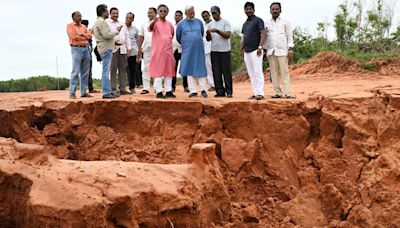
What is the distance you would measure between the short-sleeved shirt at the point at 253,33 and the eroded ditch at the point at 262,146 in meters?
1.14

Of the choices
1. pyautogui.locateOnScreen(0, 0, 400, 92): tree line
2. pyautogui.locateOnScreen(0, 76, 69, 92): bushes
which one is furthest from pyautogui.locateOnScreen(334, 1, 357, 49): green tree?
pyautogui.locateOnScreen(0, 76, 69, 92): bushes

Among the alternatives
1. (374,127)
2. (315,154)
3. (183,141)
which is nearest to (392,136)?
(374,127)

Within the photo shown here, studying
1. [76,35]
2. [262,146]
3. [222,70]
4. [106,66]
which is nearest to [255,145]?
[262,146]

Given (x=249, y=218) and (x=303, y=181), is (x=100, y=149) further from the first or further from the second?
(x=303, y=181)

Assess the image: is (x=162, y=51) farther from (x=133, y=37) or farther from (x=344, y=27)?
(x=344, y=27)

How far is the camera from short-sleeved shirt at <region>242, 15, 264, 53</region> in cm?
894

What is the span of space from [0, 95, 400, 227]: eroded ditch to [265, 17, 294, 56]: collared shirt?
1.08 meters

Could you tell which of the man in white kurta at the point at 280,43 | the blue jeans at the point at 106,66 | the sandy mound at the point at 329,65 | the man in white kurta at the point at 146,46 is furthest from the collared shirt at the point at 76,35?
the sandy mound at the point at 329,65

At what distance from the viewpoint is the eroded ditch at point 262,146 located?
25.0 ft

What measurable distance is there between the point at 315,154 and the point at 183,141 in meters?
1.78

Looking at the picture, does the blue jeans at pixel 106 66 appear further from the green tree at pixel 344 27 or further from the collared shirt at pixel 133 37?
the green tree at pixel 344 27

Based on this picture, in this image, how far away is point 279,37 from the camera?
9000mm

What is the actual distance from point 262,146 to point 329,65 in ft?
21.3

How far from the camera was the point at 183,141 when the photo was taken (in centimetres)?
827
